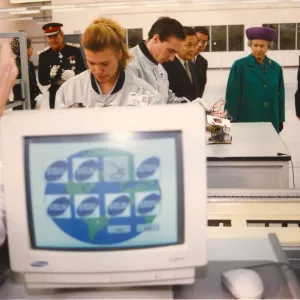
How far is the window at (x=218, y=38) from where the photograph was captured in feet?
20.6

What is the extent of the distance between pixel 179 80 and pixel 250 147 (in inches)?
64.3

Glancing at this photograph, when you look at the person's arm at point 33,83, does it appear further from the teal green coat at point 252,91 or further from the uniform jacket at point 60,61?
the teal green coat at point 252,91

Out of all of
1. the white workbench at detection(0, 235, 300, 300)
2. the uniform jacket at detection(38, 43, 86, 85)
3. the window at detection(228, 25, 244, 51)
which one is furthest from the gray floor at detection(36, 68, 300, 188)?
the white workbench at detection(0, 235, 300, 300)

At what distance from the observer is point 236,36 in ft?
21.2

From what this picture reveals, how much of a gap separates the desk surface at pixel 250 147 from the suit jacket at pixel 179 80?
37.5 inches

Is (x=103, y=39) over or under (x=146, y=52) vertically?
over

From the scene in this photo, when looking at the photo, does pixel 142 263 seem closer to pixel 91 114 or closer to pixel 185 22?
pixel 91 114

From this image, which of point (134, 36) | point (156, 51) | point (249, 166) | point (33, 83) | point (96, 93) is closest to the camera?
point (249, 166)

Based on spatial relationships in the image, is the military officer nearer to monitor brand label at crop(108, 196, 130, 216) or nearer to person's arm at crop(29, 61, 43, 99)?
person's arm at crop(29, 61, 43, 99)

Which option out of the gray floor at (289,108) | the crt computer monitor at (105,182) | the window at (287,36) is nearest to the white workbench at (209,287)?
the crt computer monitor at (105,182)

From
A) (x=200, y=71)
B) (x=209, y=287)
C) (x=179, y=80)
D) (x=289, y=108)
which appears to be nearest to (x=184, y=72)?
(x=179, y=80)

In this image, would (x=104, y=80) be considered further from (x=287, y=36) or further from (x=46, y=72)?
(x=287, y=36)

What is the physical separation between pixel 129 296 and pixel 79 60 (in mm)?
4424

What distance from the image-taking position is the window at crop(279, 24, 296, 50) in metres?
6.25
